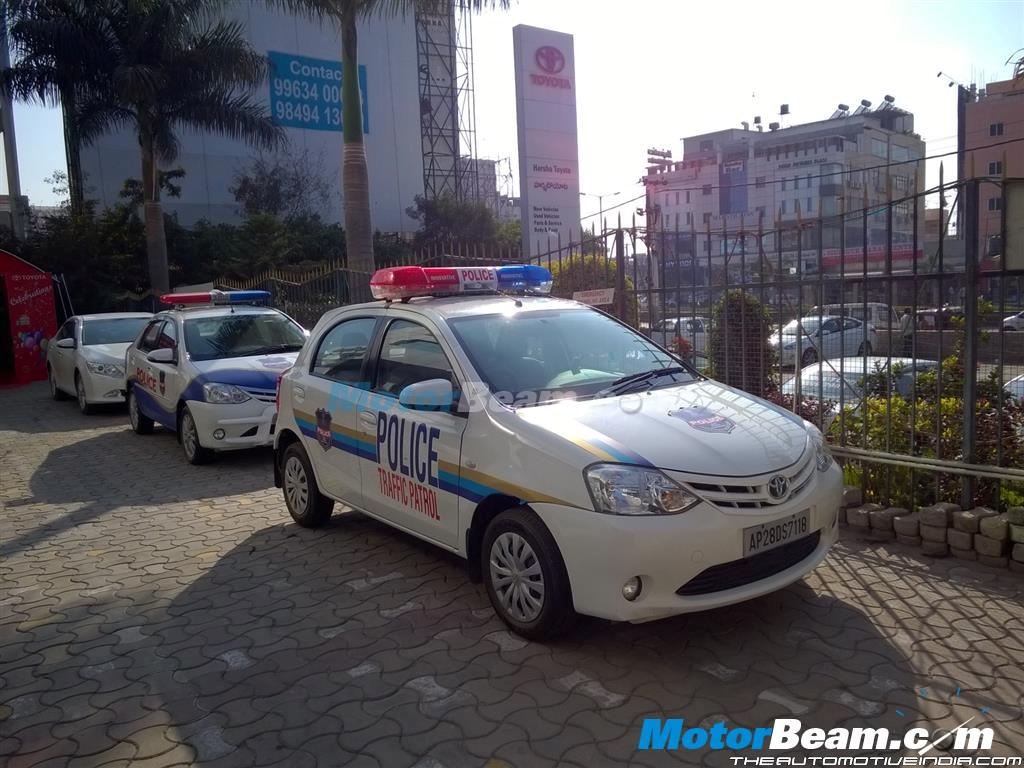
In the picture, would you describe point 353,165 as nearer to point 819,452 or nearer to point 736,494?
point 819,452

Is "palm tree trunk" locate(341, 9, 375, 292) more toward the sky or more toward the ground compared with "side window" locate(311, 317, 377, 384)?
more toward the sky

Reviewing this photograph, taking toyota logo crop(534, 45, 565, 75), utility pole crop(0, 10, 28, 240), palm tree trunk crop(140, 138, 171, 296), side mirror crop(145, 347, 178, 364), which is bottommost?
side mirror crop(145, 347, 178, 364)

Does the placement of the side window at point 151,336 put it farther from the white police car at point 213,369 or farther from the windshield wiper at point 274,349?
the windshield wiper at point 274,349

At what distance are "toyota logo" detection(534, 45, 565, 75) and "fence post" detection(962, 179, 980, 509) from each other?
77.3 ft

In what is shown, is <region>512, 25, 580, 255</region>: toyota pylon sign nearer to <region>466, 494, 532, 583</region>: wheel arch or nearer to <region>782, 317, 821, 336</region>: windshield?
<region>782, 317, 821, 336</region>: windshield

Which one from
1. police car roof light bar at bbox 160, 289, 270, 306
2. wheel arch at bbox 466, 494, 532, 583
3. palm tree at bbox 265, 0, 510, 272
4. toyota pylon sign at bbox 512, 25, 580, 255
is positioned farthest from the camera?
toyota pylon sign at bbox 512, 25, 580, 255

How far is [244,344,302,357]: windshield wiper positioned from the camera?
864 cm

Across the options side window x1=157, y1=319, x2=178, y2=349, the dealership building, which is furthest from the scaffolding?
side window x1=157, y1=319, x2=178, y2=349

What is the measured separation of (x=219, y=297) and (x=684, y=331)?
5915mm

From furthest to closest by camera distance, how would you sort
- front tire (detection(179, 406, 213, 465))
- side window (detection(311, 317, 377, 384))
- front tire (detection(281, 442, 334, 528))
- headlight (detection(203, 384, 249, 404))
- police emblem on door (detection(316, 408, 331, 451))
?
front tire (detection(179, 406, 213, 465)), headlight (detection(203, 384, 249, 404)), front tire (detection(281, 442, 334, 528)), police emblem on door (detection(316, 408, 331, 451)), side window (detection(311, 317, 377, 384))

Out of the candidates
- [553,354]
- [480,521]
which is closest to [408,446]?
[480,521]

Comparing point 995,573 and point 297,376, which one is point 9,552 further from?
point 995,573

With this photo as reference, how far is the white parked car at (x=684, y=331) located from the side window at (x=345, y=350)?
2.75m

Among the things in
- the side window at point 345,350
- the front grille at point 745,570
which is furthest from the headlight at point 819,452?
the side window at point 345,350
